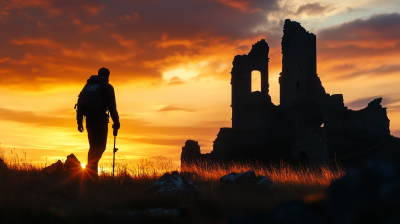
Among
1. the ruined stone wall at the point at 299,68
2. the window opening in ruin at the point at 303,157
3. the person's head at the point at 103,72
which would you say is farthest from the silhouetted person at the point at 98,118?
the ruined stone wall at the point at 299,68

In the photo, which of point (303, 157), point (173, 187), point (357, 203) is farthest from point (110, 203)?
point (303, 157)

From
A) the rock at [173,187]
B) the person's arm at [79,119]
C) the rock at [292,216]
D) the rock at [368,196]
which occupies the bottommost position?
the rock at [173,187]

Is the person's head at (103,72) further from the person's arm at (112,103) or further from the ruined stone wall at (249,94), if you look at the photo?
the ruined stone wall at (249,94)

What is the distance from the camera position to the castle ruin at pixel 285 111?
26.0m

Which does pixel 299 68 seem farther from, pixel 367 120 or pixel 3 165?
pixel 3 165

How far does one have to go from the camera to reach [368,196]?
1.22 meters

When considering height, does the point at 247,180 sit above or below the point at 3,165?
below

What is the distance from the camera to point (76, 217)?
3.40 m

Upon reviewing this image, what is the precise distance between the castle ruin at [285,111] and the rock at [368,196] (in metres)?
23.2

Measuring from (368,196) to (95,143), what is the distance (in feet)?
17.4

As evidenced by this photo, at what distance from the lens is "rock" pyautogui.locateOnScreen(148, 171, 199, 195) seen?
4.30m

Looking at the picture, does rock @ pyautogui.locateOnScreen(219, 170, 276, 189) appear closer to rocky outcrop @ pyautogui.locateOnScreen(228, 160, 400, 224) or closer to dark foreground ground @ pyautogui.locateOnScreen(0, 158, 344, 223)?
dark foreground ground @ pyautogui.locateOnScreen(0, 158, 344, 223)

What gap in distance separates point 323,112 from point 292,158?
17.3 ft

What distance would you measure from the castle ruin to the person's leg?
19.4 metres
